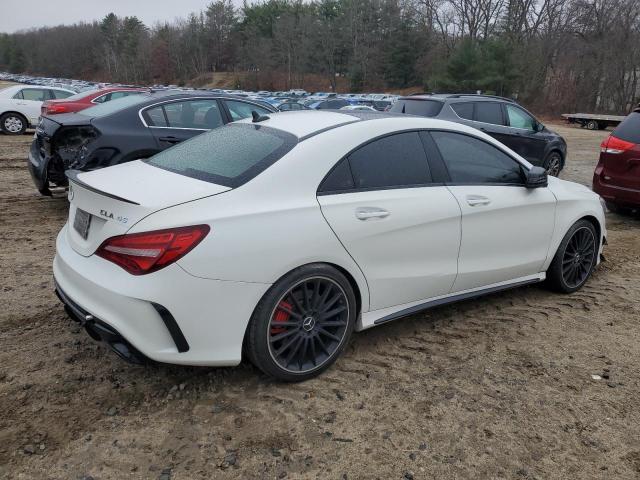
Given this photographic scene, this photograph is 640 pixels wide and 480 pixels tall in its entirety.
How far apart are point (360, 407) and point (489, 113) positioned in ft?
28.0

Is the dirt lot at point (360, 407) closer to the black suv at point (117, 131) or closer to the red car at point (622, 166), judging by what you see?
the black suv at point (117, 131)

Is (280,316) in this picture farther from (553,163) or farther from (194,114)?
(553,163)

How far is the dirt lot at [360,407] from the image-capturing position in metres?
2.47

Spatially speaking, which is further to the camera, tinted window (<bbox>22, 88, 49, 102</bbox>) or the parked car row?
tinted window (<bbox>22, 88, 49, 102</bbox>)

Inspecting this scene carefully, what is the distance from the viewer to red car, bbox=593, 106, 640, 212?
6.72 meters

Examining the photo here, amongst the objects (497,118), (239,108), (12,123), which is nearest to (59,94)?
(12,123)

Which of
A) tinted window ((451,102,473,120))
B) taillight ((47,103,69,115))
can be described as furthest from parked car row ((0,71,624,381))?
taillight ((47,103,69,115))

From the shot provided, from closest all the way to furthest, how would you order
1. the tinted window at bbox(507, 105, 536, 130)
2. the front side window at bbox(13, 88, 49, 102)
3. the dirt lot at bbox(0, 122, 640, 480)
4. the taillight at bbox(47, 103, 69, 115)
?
the dirt lot at bbox(0, 122, 640, 480)
the tinted window at bbox(507, 105, 536, 130)
the taillight at bbox(47, 103, 69, 115)
the front side window at bbox(13, 88, 49, 102)

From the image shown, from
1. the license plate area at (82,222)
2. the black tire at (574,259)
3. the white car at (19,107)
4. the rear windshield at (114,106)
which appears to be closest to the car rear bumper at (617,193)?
the black tire at (574,259)

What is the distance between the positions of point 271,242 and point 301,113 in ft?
5.01

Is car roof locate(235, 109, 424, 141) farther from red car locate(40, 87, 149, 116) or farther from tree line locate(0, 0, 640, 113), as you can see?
tree line locate(0, 0, 640, 113)

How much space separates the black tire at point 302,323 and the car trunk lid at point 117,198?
2.18 feet

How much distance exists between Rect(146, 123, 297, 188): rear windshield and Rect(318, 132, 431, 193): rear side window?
344 millimetres

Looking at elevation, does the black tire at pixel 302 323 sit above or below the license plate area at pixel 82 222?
below
